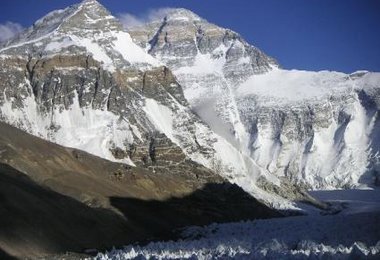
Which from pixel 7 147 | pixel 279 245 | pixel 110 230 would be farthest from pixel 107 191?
pixel 279 245

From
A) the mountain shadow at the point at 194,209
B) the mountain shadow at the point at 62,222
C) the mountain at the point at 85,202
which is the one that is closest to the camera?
the mountain shadow at the point at 62,222

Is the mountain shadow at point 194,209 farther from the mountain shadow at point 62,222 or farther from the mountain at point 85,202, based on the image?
the mountain shadow at point 62,222

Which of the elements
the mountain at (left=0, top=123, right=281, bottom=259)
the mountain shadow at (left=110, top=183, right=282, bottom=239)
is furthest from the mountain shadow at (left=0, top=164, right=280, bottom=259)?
the mountain shadow at (left=110, top=183, right=282, bottom=239)

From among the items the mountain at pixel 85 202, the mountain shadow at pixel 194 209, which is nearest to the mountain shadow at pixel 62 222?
the mountain at pixel 85 202

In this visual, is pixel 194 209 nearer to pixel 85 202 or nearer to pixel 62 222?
pixel 85 202

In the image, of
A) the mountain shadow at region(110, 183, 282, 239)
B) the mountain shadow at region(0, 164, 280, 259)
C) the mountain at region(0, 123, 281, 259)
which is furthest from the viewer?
the mountain shadow at region(110, 183, 282, 239)

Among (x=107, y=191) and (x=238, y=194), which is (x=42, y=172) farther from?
(x=238, y=194)

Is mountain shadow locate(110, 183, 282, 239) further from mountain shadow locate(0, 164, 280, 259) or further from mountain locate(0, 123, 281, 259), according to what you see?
mountain shadow locate(0, 164, 280, 259)

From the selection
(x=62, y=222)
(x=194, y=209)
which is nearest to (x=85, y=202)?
(x=62, y=222)

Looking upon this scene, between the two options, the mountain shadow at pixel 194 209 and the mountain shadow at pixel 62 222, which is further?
the mountain shadow at pixel 194 209
